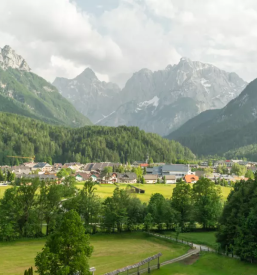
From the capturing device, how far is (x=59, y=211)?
5734 centimetres

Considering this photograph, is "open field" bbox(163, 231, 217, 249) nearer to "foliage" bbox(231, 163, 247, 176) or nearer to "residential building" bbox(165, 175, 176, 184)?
"residential building" bbox(165, 175, 176, 184)

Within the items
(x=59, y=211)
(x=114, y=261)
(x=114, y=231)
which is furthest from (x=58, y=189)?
(x=114, y=261)

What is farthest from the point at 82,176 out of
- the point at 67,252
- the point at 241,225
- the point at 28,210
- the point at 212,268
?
the point at 67,252

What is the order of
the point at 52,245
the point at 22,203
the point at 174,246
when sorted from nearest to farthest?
the point at 52,245 → the point at 174,246 → the point at 22,203

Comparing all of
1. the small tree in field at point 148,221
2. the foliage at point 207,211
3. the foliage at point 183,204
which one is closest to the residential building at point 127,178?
the foliage at point 183,204

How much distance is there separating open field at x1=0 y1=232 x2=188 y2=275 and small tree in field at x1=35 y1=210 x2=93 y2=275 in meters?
10.5

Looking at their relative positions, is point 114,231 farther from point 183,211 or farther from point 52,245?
point 52,245

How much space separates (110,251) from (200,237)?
16.6 m

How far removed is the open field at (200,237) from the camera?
161 ft

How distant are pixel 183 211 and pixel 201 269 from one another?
23213mm

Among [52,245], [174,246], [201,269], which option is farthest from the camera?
[174,246]

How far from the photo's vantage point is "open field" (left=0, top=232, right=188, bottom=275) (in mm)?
37922

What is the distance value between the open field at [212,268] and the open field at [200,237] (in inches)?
279

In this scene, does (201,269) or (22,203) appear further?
(22,203)
